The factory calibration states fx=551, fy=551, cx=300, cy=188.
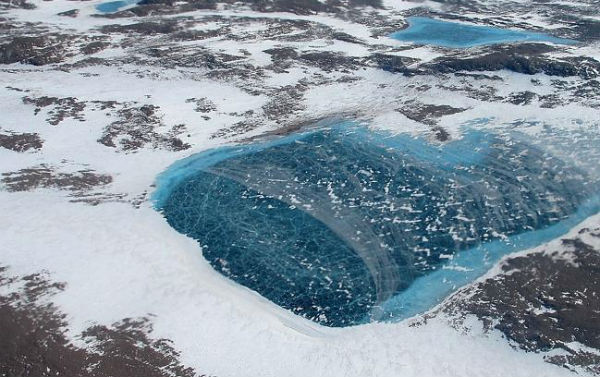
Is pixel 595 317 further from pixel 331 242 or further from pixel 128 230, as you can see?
pixel 128 230

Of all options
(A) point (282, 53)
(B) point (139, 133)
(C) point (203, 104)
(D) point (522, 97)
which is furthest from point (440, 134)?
(B) point (139, 133)

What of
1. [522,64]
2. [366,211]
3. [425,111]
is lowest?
[366,211]

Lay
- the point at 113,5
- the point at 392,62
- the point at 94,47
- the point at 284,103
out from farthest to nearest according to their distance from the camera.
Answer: the point at 113,5 < the point at 94,47 < the point at 392,62 < the point at 284,103

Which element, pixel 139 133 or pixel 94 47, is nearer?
pixel 139 133

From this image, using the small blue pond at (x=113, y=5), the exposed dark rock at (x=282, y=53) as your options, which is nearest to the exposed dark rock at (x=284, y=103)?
the exposed dark rock at (x=282, y=53)

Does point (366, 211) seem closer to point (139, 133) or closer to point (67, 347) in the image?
point (67, 347)

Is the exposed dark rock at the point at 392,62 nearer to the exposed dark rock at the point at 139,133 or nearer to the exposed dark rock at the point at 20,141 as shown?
the exposed dark rock at the point at 139,133

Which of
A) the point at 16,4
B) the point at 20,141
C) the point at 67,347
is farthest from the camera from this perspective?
the point at 16,4

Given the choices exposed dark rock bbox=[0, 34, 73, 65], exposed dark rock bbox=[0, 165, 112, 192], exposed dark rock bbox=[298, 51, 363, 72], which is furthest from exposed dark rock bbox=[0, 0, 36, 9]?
exposed dark rock bbox=[0, 165, 112, 192]
